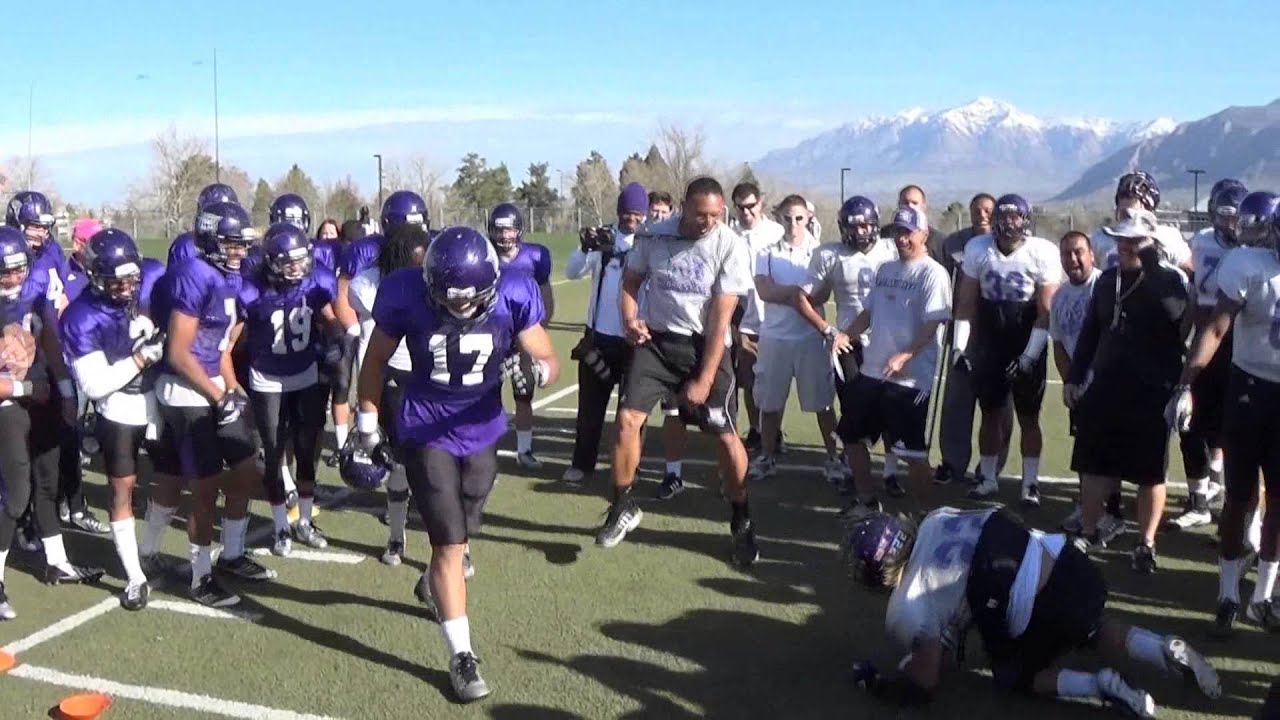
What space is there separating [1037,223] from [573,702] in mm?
35102

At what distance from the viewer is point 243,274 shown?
19.5 feet

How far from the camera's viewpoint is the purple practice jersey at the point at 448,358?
440cm

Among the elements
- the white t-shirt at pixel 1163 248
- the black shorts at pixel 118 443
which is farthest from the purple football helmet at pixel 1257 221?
the black shorts at pixel 118 443

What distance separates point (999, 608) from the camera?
13.3ft

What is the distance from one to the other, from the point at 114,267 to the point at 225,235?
0.56 meters

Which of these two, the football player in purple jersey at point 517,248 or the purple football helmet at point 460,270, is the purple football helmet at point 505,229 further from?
the purple football helmet at point 460,270

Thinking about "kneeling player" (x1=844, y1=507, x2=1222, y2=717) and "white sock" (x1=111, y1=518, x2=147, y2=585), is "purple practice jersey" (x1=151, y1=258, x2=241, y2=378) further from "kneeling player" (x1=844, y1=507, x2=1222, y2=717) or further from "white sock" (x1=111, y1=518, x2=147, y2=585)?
"kneeling player" (x1=844, y1=507, x2=1222, y2=717)

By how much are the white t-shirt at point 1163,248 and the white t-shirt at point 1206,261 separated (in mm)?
86

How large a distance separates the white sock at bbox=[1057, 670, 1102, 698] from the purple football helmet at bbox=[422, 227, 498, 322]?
2723mm

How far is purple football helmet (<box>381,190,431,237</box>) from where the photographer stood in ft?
21.2

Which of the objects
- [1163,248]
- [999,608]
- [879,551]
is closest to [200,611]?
[879,551]

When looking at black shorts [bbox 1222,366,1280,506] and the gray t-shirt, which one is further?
the gray t-shirt

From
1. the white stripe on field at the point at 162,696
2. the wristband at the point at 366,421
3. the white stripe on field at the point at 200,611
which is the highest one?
the wristband at the point at 366,421

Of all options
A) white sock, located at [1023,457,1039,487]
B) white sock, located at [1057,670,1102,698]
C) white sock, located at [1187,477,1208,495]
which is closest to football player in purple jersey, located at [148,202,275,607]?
white sock, located at [1057,670,1102,698]
